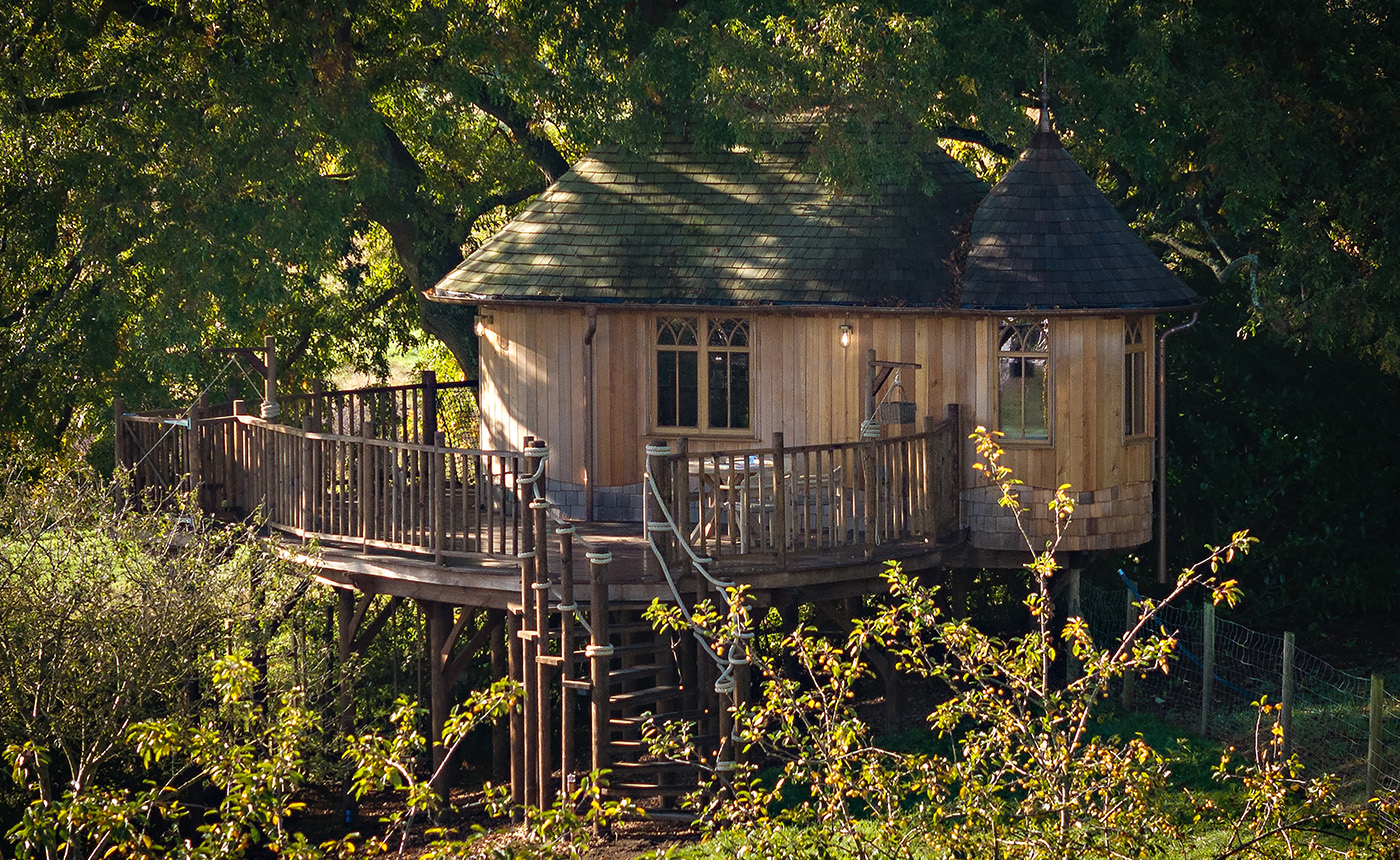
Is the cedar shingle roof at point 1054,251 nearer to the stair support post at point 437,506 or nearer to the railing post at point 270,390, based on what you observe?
the stair support post at point 437,506

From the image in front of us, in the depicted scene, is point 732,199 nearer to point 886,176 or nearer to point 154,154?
point 886,176

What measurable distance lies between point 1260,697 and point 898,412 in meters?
4.61

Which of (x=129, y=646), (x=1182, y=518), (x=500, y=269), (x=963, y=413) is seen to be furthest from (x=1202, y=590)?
(x=129, y=646)

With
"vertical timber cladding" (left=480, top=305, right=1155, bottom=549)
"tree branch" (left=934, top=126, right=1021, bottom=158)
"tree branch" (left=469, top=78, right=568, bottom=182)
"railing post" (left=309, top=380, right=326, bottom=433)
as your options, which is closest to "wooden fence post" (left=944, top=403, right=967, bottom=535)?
"vertical timber cladding" (left=480, top=305, right=1155, bottom=549)

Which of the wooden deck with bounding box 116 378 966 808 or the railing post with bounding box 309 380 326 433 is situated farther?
the railing post with bounding box 309 380 326 433

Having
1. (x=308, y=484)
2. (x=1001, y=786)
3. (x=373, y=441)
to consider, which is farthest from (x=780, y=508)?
(x=1001, y=786)

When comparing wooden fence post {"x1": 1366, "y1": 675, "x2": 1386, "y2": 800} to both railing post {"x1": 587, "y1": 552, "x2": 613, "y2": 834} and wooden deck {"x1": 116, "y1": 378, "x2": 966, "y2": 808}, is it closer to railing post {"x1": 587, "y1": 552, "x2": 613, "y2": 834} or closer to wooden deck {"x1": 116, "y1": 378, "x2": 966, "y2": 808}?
wooden deck {"x1": 116, "y1": 378, "x2": 966, "y2": 808}

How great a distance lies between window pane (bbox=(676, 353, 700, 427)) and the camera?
56.7ft

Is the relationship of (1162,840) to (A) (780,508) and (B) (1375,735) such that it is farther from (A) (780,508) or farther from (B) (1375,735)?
(A) (780,508)

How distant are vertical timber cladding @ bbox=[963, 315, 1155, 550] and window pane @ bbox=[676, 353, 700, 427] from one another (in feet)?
10.1

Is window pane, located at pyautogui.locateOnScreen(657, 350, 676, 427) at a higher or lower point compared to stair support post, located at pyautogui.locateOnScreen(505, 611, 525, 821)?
higher

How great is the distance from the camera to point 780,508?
14508 mm

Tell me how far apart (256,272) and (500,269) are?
2.84m

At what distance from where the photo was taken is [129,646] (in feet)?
45.5
